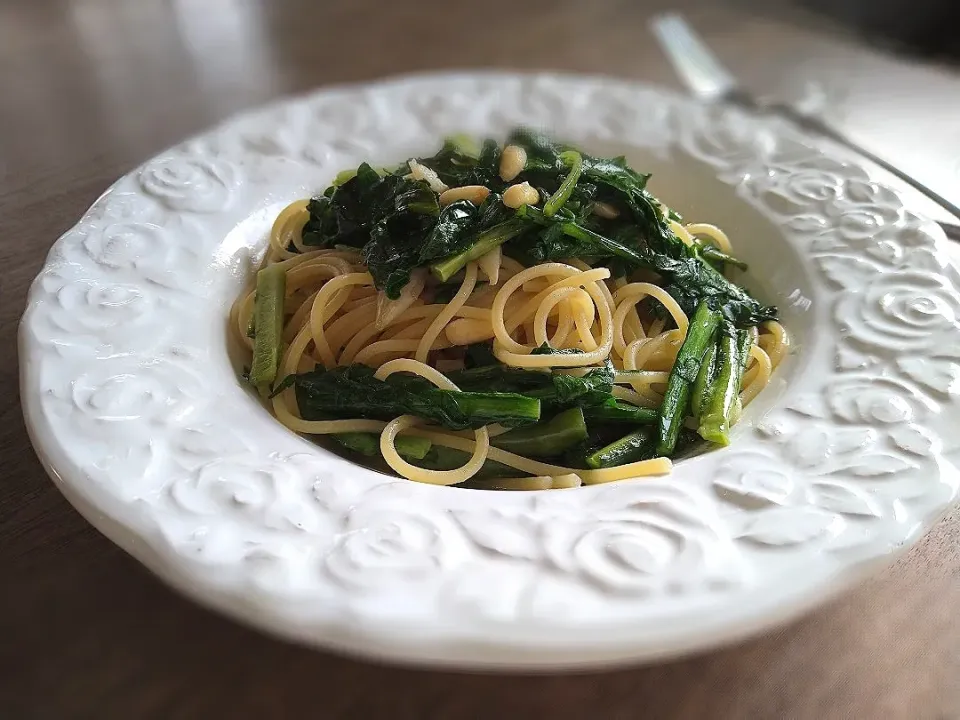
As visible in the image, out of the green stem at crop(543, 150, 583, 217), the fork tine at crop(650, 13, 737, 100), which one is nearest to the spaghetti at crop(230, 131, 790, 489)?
the green stem at crop(543, 150, 583, 217)

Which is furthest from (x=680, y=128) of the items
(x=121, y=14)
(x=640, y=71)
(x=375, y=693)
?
(x=121, y=14)

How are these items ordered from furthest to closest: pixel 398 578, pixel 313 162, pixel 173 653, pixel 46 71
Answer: pixel 46 71, pixel 313 162, pixel 173 653, pixel 398 578

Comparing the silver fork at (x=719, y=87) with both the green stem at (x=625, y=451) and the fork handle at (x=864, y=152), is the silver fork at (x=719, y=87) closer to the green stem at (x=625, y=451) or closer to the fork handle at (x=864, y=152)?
the fork handle at (x=864, y=152)

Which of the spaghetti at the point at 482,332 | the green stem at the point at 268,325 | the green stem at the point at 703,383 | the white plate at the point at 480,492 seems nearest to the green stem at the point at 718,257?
the white plate at the point at 480,492

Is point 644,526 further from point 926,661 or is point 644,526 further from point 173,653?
point 173,653

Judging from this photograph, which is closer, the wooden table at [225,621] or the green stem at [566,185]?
the wooden table at [225,621]

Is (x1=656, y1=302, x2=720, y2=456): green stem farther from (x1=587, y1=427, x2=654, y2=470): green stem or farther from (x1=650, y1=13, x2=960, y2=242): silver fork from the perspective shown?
(x1=650, y1=13, x2=960, y2=242): silver fork

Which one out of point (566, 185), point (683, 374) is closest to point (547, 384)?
point (683, 374)

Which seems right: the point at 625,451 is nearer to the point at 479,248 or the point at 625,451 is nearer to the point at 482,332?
the point at 482,332
